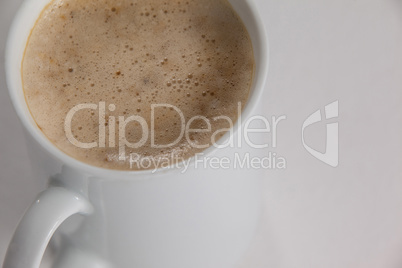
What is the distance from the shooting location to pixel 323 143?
3.10 feet

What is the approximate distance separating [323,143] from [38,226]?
501 millimetres

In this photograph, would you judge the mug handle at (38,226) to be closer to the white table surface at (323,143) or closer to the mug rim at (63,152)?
the mug rim at (63,152)

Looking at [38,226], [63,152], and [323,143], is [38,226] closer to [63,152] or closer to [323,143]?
[63,152]

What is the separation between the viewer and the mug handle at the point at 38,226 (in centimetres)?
60

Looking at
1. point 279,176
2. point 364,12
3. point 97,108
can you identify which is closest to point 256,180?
point 279,176

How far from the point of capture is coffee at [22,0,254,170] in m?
0.67

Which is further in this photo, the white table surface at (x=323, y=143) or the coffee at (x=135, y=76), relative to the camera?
the white table surface at (x=323, y=143)

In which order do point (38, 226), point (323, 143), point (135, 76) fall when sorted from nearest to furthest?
1. point (38, 226)
2. point (135, 76)
3. point (323, 143)

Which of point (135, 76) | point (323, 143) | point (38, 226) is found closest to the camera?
point (38, 226)

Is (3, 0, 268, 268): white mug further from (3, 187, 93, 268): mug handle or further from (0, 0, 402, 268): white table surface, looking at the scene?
(0, 0, 402, 268): white table surface

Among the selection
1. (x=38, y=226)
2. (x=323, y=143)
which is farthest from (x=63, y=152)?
(x=323, y=143)

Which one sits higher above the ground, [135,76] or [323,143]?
[135,76]

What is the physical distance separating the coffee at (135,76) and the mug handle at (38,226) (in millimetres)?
58

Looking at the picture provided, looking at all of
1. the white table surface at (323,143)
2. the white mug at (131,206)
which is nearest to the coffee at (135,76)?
the white mug at (131,206)
